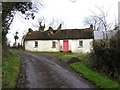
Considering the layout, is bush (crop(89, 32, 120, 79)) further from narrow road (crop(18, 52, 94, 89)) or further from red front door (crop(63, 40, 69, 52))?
red front door (crop(63, 40, 69, 52))

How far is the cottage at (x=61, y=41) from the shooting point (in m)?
50.4

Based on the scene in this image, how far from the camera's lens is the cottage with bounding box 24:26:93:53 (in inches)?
1986

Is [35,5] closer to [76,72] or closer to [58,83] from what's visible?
[76,72]

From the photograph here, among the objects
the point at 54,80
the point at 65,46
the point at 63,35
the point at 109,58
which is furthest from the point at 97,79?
the point at 63,35

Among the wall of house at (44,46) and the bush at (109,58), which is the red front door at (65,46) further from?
the bush at (109,58)

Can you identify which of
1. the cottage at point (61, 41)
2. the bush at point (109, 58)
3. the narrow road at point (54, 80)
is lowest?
the narrow road at point (54, 80)

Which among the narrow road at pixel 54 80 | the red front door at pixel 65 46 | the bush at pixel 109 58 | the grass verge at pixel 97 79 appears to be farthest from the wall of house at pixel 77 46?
the narrow road at pixel 54 80

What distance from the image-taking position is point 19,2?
28953 mm

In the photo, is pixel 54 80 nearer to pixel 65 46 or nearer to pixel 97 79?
pixel 97 79

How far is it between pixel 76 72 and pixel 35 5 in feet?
35.1

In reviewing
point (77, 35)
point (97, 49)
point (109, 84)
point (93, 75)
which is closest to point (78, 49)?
point (77, 35)

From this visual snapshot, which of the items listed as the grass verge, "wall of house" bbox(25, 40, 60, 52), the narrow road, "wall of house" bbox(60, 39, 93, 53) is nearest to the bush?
the grass verge

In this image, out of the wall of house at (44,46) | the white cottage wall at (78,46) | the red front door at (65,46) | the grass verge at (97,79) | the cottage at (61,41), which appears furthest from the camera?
the wall of house at (44,46)

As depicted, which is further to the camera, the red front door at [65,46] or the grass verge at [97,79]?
the red front door at [65,46]
